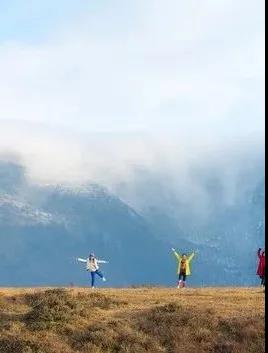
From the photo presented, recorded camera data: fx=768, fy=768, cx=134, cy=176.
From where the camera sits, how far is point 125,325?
28078mm

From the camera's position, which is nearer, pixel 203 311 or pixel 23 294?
pixel 203 311

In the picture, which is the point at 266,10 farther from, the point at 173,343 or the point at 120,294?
the point at 120,294

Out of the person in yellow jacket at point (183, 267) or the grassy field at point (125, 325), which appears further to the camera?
the person in yellow jacket at point (183, 267)

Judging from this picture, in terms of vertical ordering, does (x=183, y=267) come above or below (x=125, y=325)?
above

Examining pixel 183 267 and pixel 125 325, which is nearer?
pixel 125 325

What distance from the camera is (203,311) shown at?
29.4m

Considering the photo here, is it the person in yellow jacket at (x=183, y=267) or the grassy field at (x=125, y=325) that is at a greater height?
the person in yellow jacket at (x=183, y=267)

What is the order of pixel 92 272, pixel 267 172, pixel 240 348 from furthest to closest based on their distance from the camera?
pixel 92 272, pixel 240 348, pixel 267 172

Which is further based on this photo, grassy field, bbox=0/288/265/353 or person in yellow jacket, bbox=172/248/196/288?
person in yellow jacket, bbox=172/248/196/288

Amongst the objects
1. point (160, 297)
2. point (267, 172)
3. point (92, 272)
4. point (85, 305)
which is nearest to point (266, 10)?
point (267, 172)

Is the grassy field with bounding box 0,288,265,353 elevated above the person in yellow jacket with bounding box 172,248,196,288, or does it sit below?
below

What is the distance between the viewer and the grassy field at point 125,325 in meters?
26.9

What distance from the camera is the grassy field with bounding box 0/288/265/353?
1058 inches

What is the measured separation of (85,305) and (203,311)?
15.7 feet
